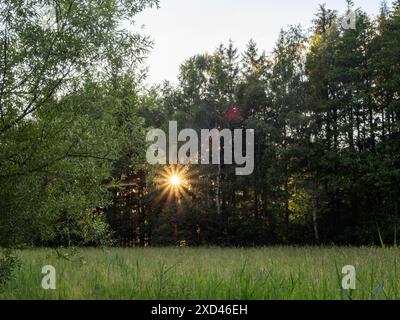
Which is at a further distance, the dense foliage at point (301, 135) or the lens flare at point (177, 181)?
the lens flare at point (177, 181)

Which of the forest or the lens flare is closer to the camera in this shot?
the forest

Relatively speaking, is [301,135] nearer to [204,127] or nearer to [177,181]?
[204,127]

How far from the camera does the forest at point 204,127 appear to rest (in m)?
8.80

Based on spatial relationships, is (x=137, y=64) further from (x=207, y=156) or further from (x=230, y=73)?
(x=230, y=73)

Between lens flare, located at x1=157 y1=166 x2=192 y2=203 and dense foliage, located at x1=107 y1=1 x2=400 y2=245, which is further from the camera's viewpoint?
lens flare, located at x1=157 y1=166 x2=192 y2=203

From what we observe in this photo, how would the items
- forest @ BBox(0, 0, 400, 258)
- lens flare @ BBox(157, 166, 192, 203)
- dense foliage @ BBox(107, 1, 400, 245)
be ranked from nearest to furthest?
forest @ BBox(0, 0, 400, 258)
dense foliage @ BBox(107, 1, 400, 245)
lens flare @ BBox(157, 166, 192, 203)

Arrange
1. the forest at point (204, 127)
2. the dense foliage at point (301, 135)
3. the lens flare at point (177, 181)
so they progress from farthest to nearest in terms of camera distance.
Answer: the lens flare at point (177, 181) < the dense foliage at point (301, 135) < the forest at point (204, 127)

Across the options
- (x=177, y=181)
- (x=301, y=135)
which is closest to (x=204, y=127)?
(x=177, y=181)

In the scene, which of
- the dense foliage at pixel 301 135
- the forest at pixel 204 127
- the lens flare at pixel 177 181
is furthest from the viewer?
the lens flare at pixel 177 181

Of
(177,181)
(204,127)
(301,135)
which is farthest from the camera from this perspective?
(177,181)

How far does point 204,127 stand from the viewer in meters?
41.8

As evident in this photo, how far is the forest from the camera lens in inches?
347

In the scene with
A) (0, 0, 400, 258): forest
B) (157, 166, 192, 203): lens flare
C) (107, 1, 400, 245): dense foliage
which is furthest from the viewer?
(157, 166, 192, 203): lens flare
